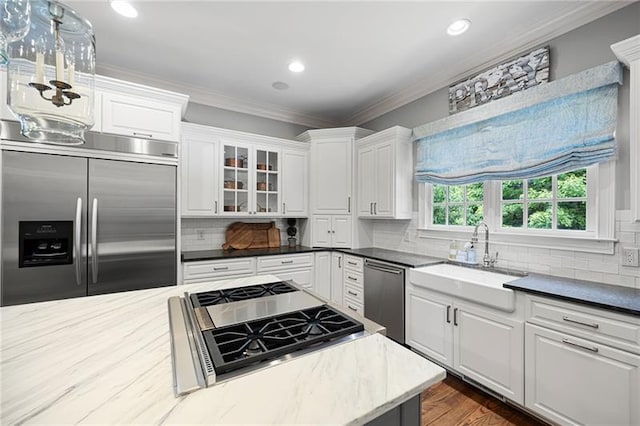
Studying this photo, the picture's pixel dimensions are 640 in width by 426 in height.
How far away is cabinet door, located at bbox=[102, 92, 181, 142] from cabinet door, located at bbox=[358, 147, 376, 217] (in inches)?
Result: 84.0

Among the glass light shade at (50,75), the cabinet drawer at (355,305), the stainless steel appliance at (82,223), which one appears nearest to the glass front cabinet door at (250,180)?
the stainless steel appliance at (82,223)

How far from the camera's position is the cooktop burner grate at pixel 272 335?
0.83 metres

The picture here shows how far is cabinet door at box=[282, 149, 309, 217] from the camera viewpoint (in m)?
3.73

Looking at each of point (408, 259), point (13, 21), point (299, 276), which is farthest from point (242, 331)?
point (299, 276)

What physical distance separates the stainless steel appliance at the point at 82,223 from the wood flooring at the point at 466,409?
235 centimetres

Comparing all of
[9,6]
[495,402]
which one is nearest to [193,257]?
A: [9,6]

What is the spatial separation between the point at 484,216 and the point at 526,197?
1.23 ft

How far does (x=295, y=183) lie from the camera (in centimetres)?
379

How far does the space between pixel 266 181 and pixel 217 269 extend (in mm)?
1296

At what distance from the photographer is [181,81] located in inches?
125

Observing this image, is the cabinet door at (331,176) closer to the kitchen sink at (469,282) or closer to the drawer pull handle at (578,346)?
the kitchen sink at (469,282)

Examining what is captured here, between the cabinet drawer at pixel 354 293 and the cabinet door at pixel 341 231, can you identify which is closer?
the cabinet drawer at pixel 354 293

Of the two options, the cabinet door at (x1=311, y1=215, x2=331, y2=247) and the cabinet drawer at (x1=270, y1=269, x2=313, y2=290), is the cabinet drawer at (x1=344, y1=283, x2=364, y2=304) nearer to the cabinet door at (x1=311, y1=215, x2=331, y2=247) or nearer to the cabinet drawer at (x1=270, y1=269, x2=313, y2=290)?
the cabinet drawer at (x1=270, y1=269, x2=313, y2=290)

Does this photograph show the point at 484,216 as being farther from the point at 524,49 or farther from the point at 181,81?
the point at 181,81
